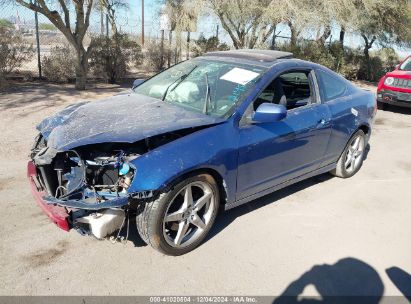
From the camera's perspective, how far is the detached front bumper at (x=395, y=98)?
10148mm

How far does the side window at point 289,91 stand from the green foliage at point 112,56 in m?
8.54

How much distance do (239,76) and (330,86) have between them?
1.42 metres

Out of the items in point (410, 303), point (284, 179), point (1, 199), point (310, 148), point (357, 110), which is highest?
point (357, 110)

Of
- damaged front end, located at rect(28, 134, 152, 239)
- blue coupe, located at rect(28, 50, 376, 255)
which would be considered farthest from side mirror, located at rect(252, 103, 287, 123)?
damaged front end, located at rect(28, 134, 152, 239)

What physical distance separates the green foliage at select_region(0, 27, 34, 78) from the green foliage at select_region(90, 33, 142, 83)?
5.96 ft

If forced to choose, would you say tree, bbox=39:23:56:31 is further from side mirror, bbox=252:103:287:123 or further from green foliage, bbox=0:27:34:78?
side mirror, bbox=252:103:287:123

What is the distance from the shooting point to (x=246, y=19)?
1281 centimetres

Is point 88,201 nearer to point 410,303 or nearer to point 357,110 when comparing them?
point 410,303

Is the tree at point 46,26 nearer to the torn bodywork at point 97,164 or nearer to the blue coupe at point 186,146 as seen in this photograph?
the blue coupe at point 186,146

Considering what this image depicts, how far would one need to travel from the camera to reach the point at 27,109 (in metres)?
7.91

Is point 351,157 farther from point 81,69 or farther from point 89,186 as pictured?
point 81,69

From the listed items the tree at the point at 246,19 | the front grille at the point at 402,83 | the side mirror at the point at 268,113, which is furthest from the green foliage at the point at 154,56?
the side mirror at the point at 268,113

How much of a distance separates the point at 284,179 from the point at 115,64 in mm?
9253

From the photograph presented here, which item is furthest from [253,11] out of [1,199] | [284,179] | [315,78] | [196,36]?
[1,199]
